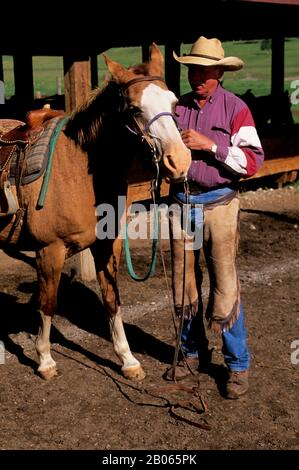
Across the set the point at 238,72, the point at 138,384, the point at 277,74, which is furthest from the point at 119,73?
the point at 238,72

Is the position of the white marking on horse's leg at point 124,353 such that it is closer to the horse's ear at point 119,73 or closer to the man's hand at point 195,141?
the man's hand at point 195,141

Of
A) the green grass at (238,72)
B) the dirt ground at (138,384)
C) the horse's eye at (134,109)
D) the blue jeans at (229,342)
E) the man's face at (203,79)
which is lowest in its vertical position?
the green grass at (238,72)

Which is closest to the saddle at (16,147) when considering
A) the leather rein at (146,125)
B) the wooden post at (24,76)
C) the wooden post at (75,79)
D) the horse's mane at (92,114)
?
the horse's mane at (92,114)

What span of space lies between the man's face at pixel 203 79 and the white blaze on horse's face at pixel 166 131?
17.4 inches

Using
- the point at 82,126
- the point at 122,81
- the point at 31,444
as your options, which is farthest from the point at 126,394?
the point at 122,81

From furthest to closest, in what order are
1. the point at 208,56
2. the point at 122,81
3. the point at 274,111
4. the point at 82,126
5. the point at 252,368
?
1. the point at 274,111
2. the point at 252,368
3. the point at 82,126
4. the point at 208,56
5. the point at 122,81

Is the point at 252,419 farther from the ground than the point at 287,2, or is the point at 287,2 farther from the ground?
the point at 287,2

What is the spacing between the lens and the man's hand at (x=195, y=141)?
383cm

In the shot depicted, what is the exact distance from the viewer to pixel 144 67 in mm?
3764

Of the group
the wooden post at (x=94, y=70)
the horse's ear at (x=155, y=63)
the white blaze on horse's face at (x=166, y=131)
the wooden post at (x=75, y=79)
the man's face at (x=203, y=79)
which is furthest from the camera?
the wooden post at (x=94, y=70)

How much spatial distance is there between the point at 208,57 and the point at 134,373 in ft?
7.43

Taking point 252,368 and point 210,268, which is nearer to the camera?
point 210,268

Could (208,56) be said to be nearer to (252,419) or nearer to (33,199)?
(33,199)

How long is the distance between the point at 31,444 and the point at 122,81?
7.21ft
